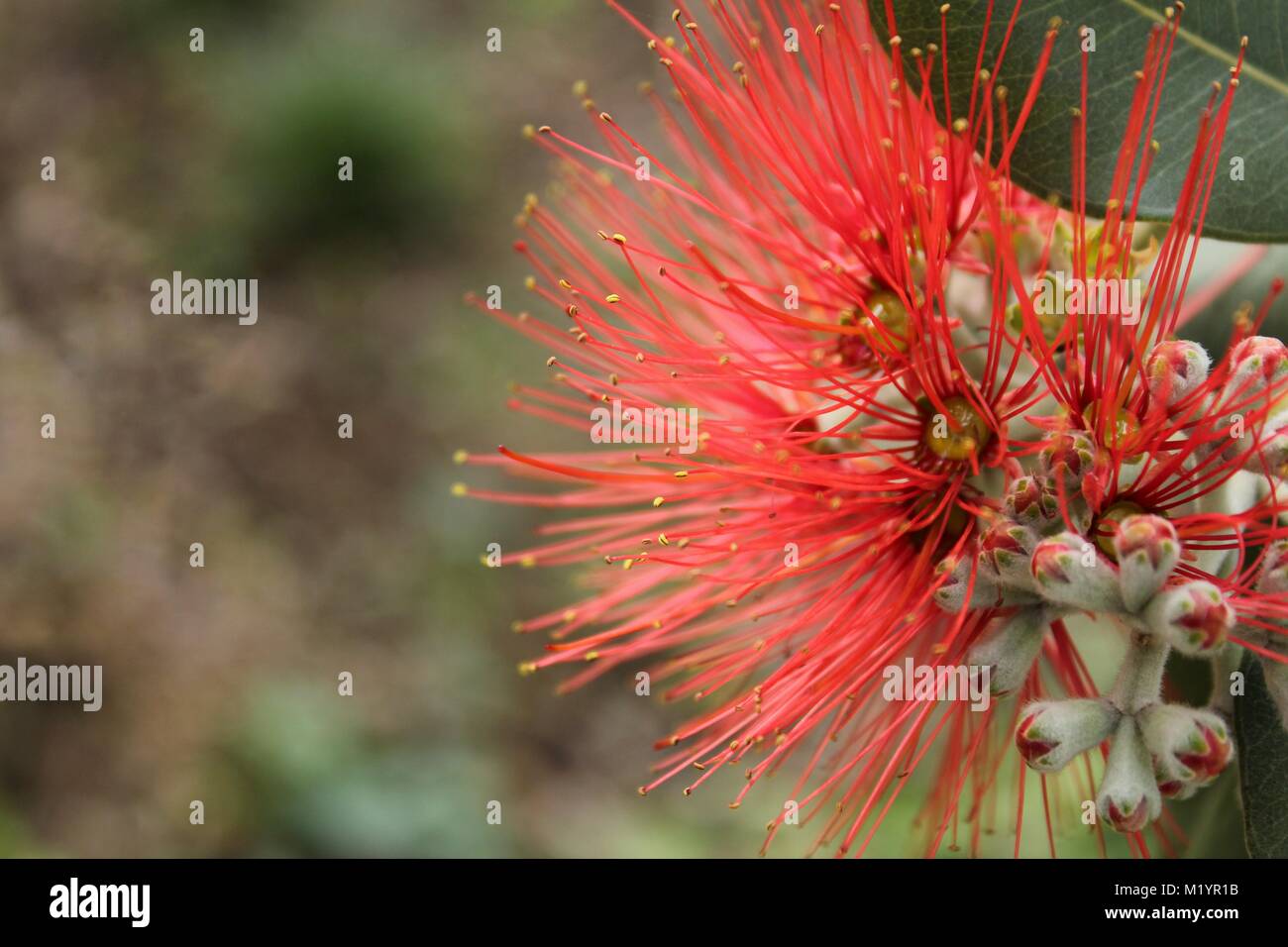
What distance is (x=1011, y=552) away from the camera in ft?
4.05

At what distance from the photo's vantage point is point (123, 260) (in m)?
4.59

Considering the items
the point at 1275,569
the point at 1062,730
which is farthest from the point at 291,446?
the point at 1275,569

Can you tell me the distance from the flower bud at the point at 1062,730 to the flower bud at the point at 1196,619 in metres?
0.14

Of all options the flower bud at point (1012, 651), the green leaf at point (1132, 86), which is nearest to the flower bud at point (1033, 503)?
the flower bud at point (1012, 651)

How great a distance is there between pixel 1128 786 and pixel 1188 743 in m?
0.07

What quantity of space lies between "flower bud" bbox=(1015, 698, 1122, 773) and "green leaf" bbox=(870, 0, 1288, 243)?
0.56 meters

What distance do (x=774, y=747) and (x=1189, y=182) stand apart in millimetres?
803

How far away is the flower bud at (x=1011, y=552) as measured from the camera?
1232mm

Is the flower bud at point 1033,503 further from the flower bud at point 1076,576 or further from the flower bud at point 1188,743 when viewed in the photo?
A: the flower bud at point 1188,743

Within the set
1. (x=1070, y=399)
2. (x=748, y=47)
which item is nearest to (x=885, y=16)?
(x=748, y=47)

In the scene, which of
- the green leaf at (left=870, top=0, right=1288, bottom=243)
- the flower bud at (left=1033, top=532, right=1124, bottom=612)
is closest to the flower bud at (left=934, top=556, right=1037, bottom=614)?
the flower bud at (left=1033, top=532, right=1124, bottom=612)

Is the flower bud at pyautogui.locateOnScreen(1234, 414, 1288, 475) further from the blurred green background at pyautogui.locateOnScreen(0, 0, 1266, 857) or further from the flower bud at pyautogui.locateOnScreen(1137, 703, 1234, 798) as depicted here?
the blurred green background at pyautogui.locateOnScreen(0, 0, 1266, 857)

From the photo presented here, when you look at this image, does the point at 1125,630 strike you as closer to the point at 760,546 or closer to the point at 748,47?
the point at 760,546

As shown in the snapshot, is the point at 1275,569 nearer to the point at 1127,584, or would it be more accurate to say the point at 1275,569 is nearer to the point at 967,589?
the point at 1127,584
